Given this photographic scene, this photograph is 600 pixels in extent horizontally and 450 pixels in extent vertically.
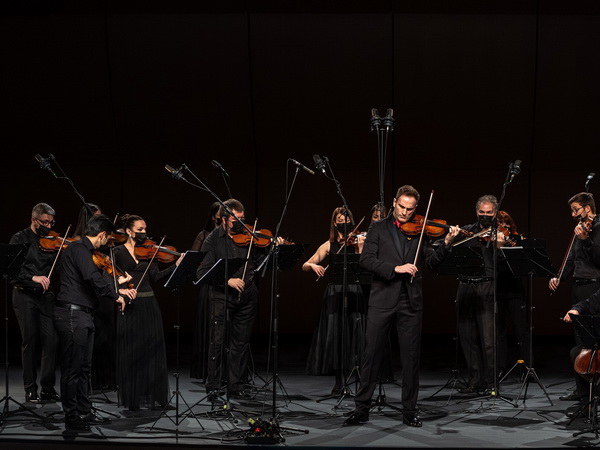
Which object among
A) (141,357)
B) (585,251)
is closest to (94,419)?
(141,357)

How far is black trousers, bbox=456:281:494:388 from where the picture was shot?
721 centimetres

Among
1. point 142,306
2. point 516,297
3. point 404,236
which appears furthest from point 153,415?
point 516,297

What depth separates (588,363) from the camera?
5.62m

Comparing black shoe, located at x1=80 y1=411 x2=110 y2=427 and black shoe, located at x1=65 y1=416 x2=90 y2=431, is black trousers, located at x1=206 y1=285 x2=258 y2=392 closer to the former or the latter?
black shoe, located at x1=80 y1=411 x2=110 y2=427

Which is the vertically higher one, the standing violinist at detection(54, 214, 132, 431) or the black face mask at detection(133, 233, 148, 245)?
the black face mask at detection(133, 233, 148, 245)

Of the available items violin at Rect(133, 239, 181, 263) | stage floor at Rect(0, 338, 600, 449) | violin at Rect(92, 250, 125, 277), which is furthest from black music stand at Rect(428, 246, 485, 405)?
violin at Rect(92, 250, 125, 277)

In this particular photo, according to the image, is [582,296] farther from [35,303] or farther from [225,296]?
[35,303]

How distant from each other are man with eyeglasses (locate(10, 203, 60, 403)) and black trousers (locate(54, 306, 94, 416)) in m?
1.21

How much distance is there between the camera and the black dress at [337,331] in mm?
7184

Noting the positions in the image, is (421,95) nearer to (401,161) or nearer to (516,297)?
(401,161)

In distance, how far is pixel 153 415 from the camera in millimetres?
6277

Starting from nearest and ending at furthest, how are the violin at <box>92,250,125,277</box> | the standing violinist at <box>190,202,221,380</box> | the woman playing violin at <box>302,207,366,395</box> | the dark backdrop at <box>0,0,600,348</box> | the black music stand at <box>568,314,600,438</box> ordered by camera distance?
the black music stand at <box>568,314,600,438</box> < the violin at <box>92,250,125,277</box> < the woman playing violin at <box>302,207,366,395</box> < the standing violinist at <box>190,202,221,380</box> < the dark backdrop at <box>0,0,600,348</box>

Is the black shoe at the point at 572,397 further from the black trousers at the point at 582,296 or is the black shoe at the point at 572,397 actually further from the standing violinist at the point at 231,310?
the standing violinist at the point at 231,310

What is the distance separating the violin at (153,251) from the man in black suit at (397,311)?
1.80m
